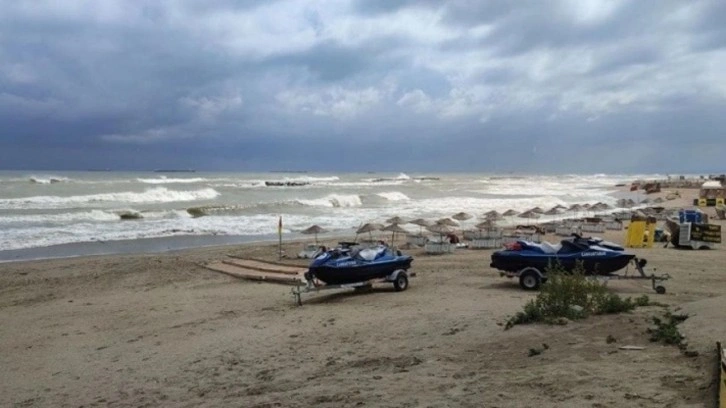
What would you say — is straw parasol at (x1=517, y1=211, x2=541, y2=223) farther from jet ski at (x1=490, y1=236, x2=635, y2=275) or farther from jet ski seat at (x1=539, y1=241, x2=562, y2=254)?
jet ski seat at (x1=539, y1=241, x2=562, y2=254)

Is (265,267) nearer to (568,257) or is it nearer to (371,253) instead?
(371,253)

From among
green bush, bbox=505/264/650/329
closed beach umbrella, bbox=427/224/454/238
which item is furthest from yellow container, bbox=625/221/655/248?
green bush, bbox=505/264/650/329

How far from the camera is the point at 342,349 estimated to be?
26.4 ft

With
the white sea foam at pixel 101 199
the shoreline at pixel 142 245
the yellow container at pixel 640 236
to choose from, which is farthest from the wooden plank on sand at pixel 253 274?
the white sea foam at pixel 101 199

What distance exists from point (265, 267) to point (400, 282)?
498cm

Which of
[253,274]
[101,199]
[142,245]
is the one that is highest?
[101,199]

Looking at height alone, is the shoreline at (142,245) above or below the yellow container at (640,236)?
below

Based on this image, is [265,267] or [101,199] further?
[101,199]

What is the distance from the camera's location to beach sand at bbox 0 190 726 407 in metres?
5.73

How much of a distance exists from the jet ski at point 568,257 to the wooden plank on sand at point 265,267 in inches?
221

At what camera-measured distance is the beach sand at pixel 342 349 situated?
5.73 m

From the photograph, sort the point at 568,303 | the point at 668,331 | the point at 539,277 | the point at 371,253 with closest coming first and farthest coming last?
1. the point at 668,331
2. the point at 568,303
3. the point at 539,277
4. the point at 371,253

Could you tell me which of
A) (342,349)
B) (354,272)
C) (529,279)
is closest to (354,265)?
(354,272)

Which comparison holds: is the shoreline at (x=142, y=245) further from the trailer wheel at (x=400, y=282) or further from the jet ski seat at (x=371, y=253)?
the trailer wheel at (x=400, y=282)
